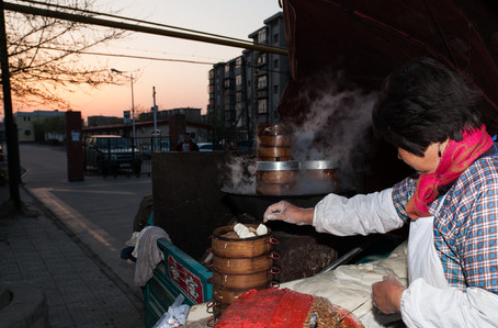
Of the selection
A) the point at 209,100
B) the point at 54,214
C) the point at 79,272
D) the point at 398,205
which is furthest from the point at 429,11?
the point at 209,100

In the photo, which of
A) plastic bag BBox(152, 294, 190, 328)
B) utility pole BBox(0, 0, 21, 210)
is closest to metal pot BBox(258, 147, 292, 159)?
plastic bag BBox(152, 294, 190, 328)

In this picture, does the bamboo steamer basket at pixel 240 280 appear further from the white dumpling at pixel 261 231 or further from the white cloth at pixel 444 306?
the white cloth at pixel 444 306

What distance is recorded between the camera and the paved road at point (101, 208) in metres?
6.54

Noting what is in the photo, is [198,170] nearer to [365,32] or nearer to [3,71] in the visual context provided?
[365,32]

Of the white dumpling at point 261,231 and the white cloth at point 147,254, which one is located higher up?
the white dumpling at point 261,231

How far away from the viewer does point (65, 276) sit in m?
5.47

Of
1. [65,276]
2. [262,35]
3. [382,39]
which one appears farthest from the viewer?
[262,35]

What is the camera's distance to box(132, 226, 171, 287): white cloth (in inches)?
124

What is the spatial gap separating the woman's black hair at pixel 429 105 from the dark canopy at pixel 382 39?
116 cm

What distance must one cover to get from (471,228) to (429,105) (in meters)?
0.42

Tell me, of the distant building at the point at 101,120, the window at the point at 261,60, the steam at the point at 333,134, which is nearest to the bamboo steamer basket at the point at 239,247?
the steam at the point at 333,134

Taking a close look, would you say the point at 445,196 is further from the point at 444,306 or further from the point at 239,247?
the point at 239,247

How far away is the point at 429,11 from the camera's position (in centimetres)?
220

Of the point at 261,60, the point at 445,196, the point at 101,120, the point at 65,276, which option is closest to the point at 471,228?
the point at 445,196
